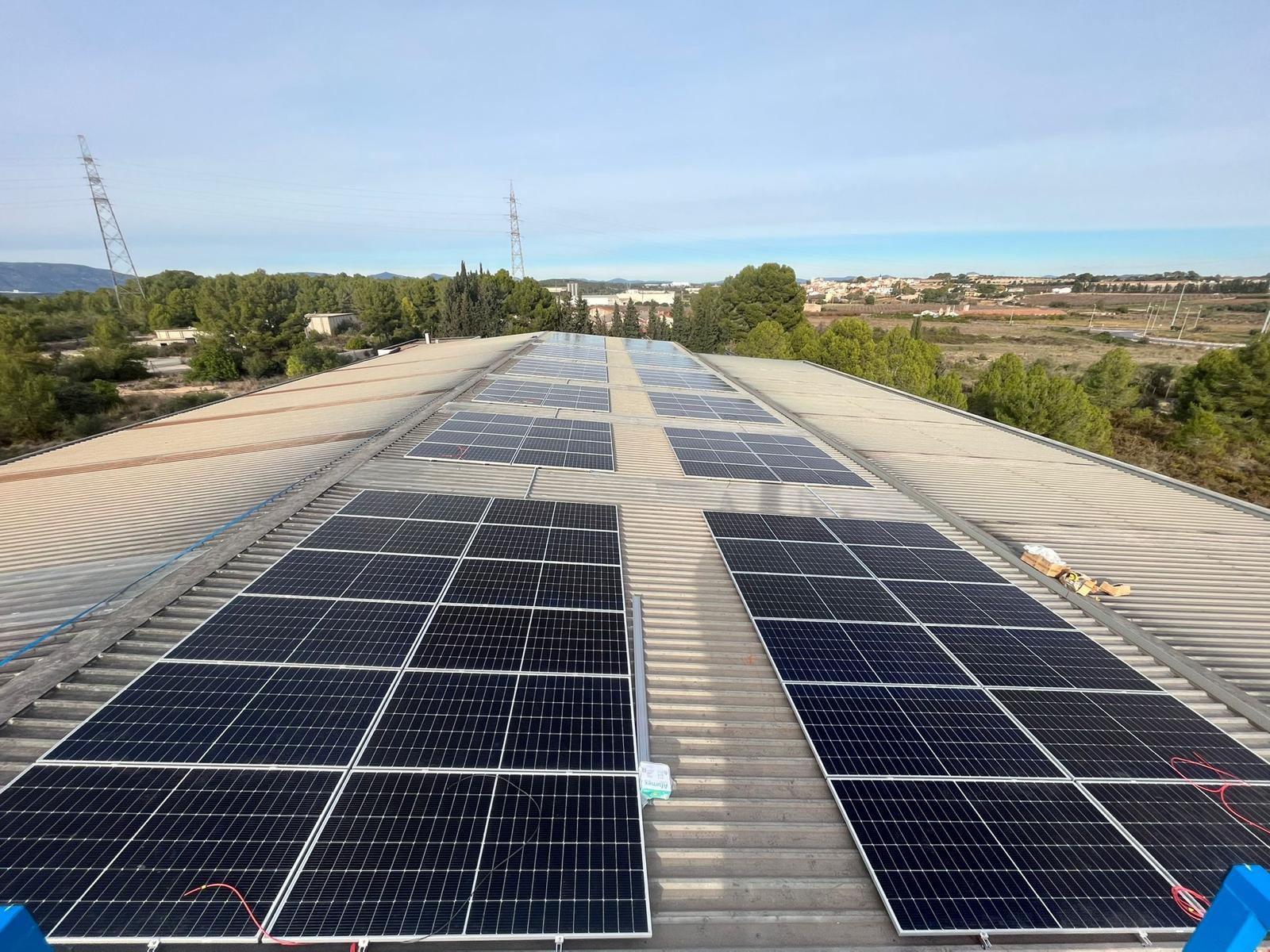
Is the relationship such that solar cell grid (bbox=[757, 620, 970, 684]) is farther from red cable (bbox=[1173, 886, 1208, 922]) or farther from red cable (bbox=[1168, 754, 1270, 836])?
red cable (bbox=[1173, 886, 1208, 922])

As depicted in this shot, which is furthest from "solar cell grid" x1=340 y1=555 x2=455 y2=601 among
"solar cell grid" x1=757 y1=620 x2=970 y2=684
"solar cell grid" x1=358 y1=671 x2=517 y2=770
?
"solar cell grid" x1=757 y1=620 x2=970 y2=684

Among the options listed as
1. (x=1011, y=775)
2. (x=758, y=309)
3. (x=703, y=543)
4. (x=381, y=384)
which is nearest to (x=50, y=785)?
(x=703, y=543)

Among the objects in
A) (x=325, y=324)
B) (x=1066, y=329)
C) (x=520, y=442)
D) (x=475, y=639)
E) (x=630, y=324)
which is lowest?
(x=475, y=639)

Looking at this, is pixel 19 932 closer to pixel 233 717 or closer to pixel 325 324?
pixel 233 717

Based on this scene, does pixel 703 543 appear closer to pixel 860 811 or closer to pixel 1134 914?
pixel 860 811

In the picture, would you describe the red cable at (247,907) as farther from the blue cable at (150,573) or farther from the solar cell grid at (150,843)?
the blue cable at (150,573)

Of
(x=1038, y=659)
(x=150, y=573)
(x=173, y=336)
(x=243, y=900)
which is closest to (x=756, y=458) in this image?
(x=1038, y=659)
